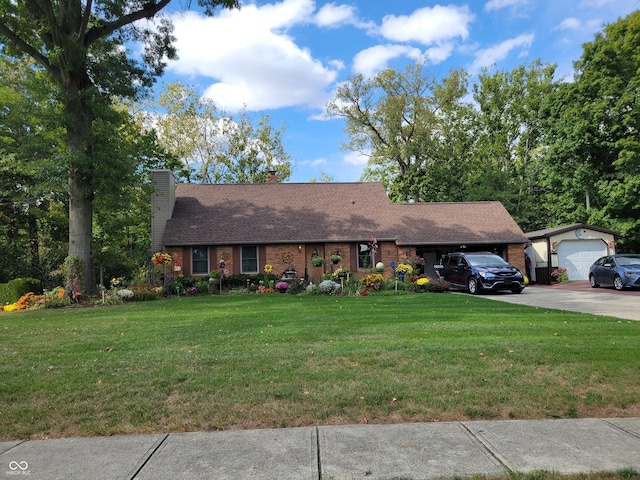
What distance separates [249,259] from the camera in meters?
21.2

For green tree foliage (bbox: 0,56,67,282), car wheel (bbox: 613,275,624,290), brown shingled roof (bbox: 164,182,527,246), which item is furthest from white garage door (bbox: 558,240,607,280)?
green tree foliage (bbox: 0,56,67,282)

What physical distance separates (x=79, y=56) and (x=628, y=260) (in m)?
22.6

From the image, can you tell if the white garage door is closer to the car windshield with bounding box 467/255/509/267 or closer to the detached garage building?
the detached garage building

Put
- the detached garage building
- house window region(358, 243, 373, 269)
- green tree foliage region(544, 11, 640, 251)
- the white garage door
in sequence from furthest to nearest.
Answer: green tree foliage region(544, 11, 640, 251) → the white garage door → the detached garage building → house window region(358, 243, 373, 269)

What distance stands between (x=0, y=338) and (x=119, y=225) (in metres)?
15.5

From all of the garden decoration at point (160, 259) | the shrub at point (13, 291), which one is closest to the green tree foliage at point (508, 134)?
the garden decoration at point (160, 259)

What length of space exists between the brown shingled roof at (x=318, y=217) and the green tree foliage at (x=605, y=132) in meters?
5.85

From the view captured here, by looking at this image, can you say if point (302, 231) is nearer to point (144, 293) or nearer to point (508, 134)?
point (144, 293)

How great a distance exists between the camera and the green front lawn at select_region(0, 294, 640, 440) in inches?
163

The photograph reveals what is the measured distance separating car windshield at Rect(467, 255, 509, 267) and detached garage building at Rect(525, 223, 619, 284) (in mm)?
6331

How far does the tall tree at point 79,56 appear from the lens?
49.4 ft

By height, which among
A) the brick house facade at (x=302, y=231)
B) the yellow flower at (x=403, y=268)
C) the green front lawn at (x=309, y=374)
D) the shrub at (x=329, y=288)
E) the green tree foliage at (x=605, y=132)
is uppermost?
the green tree foliage at (x=605, y=132)

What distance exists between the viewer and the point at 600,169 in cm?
2539

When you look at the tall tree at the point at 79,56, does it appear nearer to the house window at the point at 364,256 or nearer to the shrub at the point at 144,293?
the shrub at the point at 144,293
